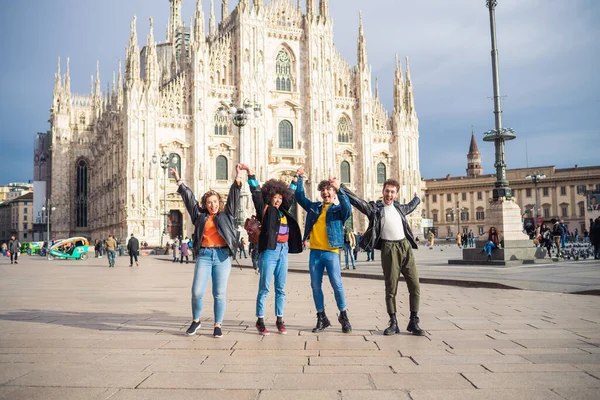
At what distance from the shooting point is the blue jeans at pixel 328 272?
21.1ft

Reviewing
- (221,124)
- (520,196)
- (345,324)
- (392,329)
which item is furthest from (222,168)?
(520,196)

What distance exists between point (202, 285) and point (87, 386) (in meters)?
2.39

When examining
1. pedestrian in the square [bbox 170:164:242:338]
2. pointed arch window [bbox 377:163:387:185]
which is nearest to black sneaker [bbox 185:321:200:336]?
pedestrian in the square [bbox 170:164:242:338]

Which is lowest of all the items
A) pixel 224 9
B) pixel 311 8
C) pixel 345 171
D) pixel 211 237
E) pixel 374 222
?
pixel 211 237

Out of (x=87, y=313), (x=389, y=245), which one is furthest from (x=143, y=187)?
(x=389, y=245)

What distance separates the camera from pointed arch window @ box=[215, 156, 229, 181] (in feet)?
148

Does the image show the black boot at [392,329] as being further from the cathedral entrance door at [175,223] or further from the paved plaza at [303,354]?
the cathedral entrance door at [175,223]

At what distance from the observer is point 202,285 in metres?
6.33

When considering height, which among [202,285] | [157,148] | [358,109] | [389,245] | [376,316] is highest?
[358,109]

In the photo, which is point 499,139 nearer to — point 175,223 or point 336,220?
point 336,220

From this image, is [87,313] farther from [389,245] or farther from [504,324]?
[504,324]

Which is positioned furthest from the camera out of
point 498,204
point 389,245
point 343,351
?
point 498,204

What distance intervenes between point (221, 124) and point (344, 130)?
11203mm

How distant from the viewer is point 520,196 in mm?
76750
